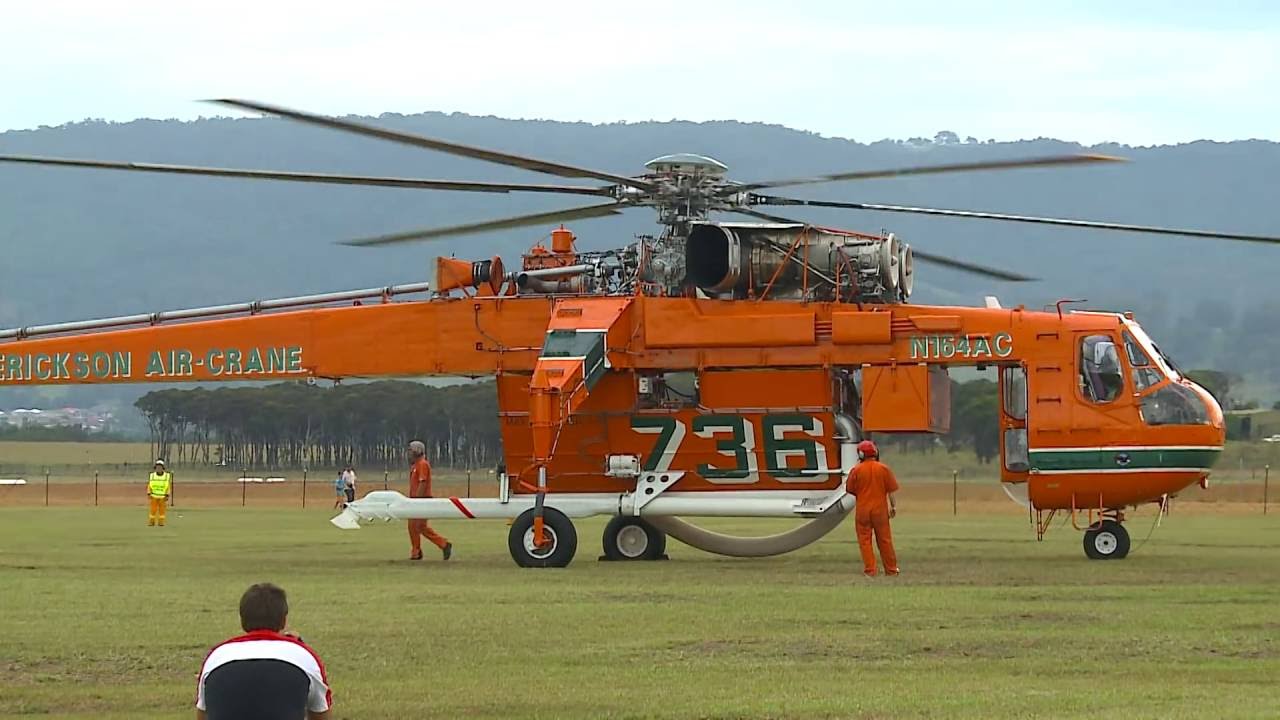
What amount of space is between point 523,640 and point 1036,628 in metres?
4.01

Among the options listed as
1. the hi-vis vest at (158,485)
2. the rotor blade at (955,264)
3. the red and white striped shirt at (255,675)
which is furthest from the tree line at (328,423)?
the red and white striped shirt at (255,675)

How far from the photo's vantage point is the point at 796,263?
24891mm

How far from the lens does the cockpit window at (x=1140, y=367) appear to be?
2466 centimetres

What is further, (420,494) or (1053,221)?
(420,494)

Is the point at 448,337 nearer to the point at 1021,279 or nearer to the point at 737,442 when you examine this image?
the point at 737,442

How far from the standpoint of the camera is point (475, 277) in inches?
1026

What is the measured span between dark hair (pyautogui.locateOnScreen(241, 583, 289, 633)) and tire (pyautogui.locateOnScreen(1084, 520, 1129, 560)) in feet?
62.8

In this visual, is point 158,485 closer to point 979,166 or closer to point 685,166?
point 685,166

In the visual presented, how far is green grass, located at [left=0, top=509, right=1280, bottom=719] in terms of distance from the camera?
12055mm

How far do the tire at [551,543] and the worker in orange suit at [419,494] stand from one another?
2.17 meters

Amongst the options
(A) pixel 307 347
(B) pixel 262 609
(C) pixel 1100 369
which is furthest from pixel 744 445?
(B) pixel 262 609

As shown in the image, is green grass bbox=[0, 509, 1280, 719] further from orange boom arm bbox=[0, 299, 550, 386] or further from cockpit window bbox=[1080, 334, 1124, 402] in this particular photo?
orange boom arm bbox=[0, 299, 550, 386]

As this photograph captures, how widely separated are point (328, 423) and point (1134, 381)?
90.2m

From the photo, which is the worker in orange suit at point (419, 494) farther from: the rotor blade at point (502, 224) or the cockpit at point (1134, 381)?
the cockpit at point (1134, 381)
